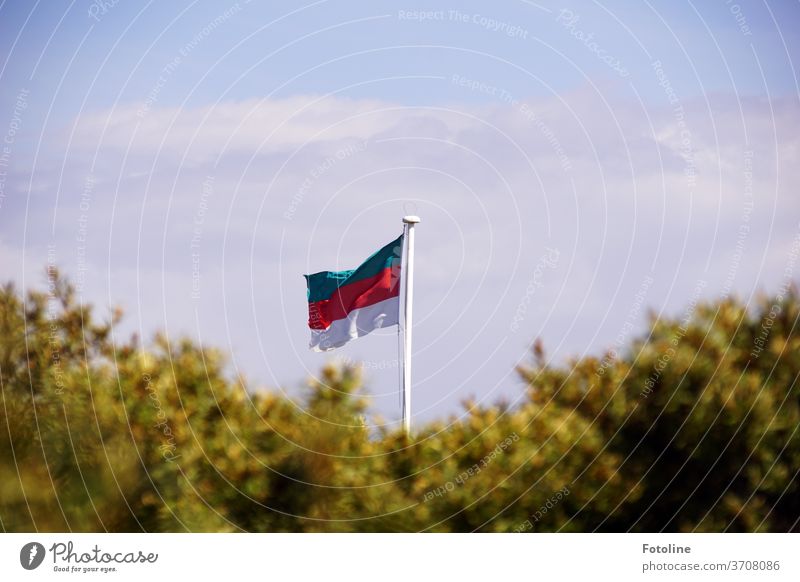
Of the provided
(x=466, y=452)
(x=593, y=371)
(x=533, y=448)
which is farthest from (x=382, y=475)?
(x=593, y=371)

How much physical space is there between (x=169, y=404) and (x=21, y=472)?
1307 mm

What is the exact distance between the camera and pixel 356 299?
48.4 feet

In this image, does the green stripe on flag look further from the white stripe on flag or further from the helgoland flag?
the white stripe on flag

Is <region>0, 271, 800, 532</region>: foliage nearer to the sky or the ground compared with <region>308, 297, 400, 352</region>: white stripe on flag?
nearer to the ground

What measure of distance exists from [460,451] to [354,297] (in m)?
6.43

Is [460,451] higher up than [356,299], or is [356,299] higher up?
[356,299]

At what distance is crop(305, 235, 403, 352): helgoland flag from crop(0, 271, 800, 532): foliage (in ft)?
18.1

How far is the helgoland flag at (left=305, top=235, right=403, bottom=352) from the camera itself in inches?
574

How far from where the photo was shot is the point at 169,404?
9141 millimetres
